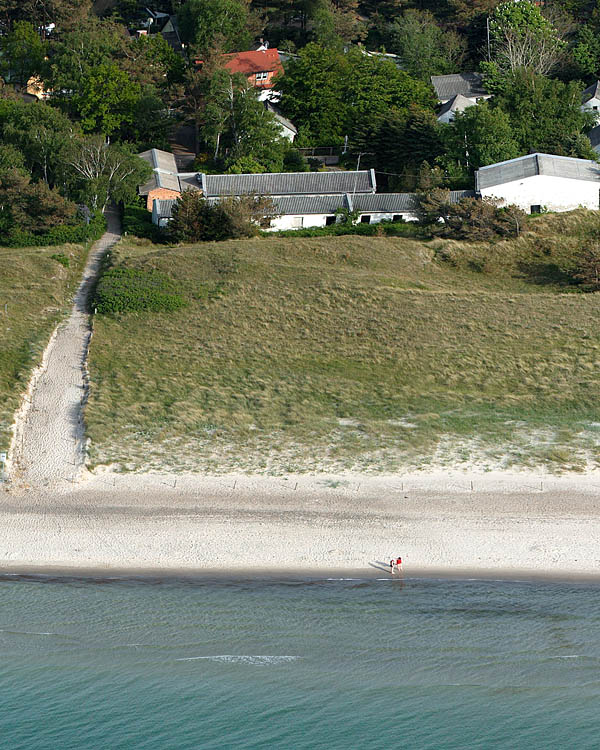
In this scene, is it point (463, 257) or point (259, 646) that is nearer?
point (259, 646)

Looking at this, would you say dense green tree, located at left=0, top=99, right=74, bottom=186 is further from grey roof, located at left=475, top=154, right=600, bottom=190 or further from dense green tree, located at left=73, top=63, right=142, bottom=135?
grey roof, located at left=475, top=154, right=600, bottom=190

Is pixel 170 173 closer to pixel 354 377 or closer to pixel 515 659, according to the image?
pixel 354 377

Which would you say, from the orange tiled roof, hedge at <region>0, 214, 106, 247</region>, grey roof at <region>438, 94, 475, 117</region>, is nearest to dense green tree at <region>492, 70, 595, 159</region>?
grey roof at <region>438, 94, 475, 117</region>

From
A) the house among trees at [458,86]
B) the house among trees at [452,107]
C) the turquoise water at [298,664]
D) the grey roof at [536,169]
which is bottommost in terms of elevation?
the turquoise water at [298,664]

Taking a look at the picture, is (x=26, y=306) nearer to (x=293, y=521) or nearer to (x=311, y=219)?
(x=311, y=219)

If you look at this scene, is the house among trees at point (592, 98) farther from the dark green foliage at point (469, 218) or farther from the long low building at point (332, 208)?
the dark green foliage at point (469, 218)

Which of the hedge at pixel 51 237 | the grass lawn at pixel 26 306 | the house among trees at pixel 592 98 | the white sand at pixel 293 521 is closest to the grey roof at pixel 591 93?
the house among trees at pixel 592 98

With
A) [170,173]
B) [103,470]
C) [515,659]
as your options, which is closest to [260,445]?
[103,470]
